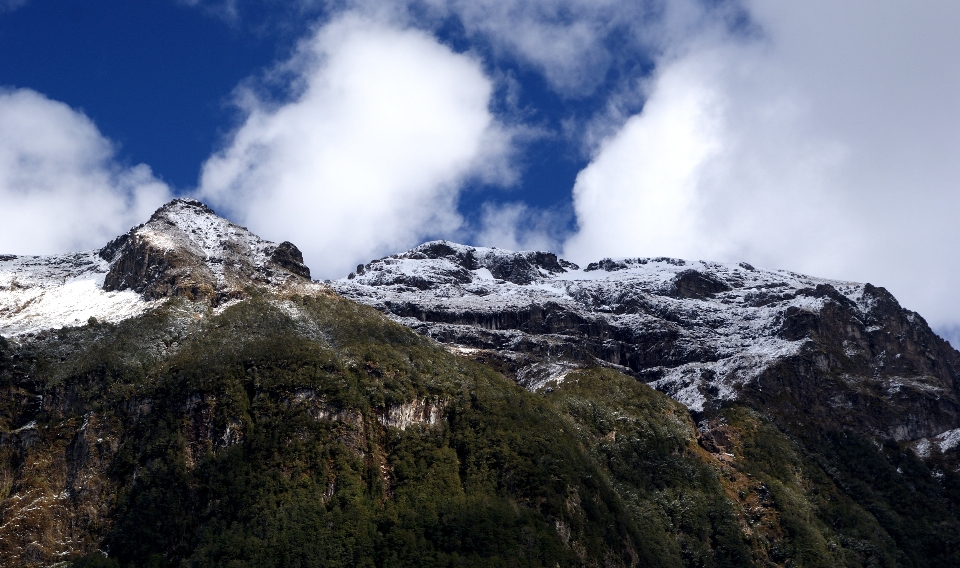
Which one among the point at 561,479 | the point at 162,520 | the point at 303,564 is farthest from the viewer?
the point at 561,479

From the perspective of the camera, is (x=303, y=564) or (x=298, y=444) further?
(x=298, y=444)

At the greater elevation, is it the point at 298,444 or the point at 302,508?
the point at 298,444

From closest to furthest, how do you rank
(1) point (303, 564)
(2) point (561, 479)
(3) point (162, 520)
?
1. (1) point (303, 564)
2. (3) point (162, 520)
3. (2) point (561, 479)

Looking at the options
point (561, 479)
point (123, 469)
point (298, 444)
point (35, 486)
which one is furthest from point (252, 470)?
point (561, 479)

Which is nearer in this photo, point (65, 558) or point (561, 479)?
point (65, 558)

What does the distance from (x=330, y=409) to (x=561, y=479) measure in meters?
44.7

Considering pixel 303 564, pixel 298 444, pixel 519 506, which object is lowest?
pixel 303 564

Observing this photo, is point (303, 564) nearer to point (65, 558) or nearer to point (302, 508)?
point (302, 508)

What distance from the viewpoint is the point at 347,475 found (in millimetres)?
188500

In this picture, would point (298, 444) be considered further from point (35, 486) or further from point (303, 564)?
point (35, 486)

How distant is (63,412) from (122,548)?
33.6m

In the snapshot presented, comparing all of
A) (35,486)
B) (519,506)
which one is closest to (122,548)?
(35,486)

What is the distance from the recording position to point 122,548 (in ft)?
585

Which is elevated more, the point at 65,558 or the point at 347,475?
the point at 347,475
